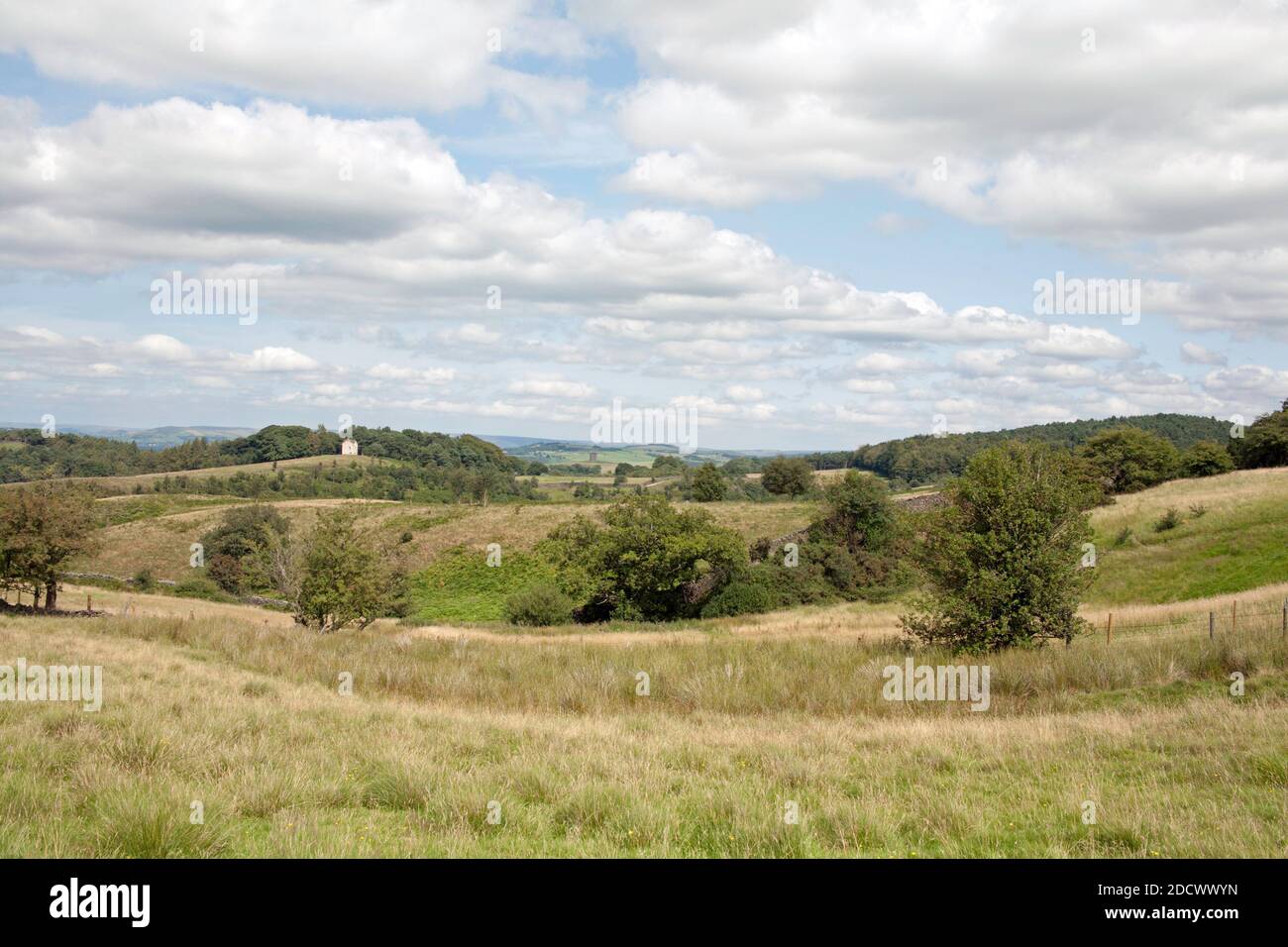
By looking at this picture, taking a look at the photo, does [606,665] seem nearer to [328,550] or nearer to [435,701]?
[435,701]

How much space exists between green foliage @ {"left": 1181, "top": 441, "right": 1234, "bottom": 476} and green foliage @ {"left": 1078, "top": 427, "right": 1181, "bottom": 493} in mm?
906

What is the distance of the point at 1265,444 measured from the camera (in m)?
72.9

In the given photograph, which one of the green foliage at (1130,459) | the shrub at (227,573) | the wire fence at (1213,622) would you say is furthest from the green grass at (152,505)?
the green foliage at (1130,459)

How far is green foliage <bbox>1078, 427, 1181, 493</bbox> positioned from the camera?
71.2m

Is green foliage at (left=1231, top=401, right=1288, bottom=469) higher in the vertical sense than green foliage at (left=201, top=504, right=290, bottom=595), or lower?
higher

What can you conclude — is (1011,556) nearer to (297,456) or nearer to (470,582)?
(470,582)

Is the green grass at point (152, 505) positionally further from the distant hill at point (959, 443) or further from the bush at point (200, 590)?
the distant hill at point (959, 443)

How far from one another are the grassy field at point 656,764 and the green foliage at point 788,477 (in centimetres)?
8225

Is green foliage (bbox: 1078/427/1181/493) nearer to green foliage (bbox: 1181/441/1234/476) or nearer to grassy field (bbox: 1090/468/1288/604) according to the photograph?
green foliage (bbox: 1181/441/1234/476)

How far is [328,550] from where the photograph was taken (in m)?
32.4

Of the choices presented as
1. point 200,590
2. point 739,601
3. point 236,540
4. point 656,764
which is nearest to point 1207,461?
point 739,601

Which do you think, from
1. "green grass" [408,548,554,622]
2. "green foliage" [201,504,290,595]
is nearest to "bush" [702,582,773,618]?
"green grass" [408,548,554,622]
